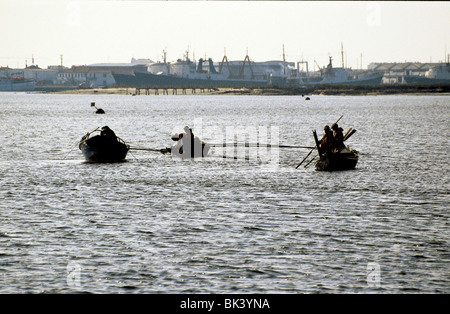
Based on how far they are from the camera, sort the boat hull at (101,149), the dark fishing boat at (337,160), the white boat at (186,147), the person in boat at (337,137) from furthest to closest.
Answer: the white boat at (186,147)
the boat hull at (101,149)
the dark fishing boat at (337,160)
the person in boat at (337,137)

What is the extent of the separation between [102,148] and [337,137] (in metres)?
15.6

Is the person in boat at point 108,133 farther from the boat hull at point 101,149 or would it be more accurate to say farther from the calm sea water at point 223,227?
the calm sea water at point 223,227

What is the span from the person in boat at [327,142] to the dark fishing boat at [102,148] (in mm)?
13261

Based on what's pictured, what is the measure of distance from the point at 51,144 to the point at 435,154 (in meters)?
34.2

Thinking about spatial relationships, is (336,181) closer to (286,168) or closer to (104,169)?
(286,168)

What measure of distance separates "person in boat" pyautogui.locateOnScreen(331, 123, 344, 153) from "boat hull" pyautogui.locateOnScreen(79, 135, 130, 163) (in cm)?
1474

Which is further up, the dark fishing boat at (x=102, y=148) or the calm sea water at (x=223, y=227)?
the dark fishing boat at (x=102, y=148)

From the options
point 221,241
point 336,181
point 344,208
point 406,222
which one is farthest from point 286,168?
point 221,241

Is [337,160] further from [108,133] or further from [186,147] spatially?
[108,133]

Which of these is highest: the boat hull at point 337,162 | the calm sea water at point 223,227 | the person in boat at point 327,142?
the person in boat at point 327,142

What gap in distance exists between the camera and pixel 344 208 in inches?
1072

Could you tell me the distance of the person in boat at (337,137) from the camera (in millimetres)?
34781

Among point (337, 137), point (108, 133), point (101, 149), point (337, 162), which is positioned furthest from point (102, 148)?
point (337, 137)

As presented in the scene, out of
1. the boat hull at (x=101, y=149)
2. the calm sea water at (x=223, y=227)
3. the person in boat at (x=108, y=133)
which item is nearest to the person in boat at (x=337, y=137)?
the calm sea water at (x=223, y=227)
